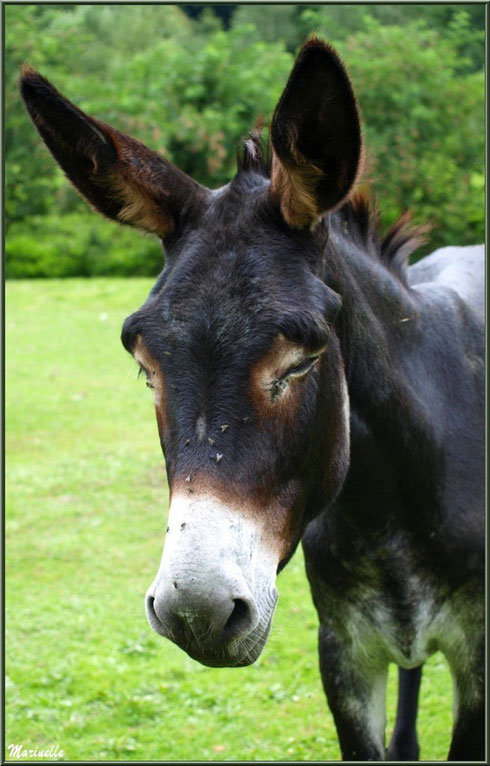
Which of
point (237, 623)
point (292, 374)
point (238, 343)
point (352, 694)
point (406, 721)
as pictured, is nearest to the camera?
point (237, 623)

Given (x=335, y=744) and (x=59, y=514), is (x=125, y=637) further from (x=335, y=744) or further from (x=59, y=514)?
(x=59, y=514)

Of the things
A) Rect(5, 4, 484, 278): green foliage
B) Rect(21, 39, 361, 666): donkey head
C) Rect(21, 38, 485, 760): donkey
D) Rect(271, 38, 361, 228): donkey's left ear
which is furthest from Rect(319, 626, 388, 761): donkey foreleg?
Rect(5, 4, 484, 278): green foliage

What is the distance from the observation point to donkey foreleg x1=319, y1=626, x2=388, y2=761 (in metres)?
3.90

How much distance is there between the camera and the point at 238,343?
2504 mm

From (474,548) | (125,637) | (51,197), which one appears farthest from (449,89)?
(474,548)

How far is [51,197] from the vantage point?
87.2 feet

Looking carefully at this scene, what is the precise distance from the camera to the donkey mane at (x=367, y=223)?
3125 mm

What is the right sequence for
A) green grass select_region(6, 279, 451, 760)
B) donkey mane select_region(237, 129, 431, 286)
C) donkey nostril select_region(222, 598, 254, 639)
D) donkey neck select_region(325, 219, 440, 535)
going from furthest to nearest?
green grass select_region(6, 279, 451, 760) → donkey neck select_region(325, 219, 440, 535) → donkey mane select_region(237, 129, 431, 286) → donkey nostril select_region(222, 598, 254, 639)

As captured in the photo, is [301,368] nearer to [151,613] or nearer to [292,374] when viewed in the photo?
[292,374]

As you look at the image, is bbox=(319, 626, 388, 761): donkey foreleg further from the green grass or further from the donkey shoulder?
the donkey shoulder

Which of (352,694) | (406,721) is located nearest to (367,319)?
(352,694)

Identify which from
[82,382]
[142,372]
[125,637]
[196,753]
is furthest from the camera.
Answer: [82,382]

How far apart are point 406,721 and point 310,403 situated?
288 centimetres

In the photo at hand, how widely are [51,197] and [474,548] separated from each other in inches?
977
